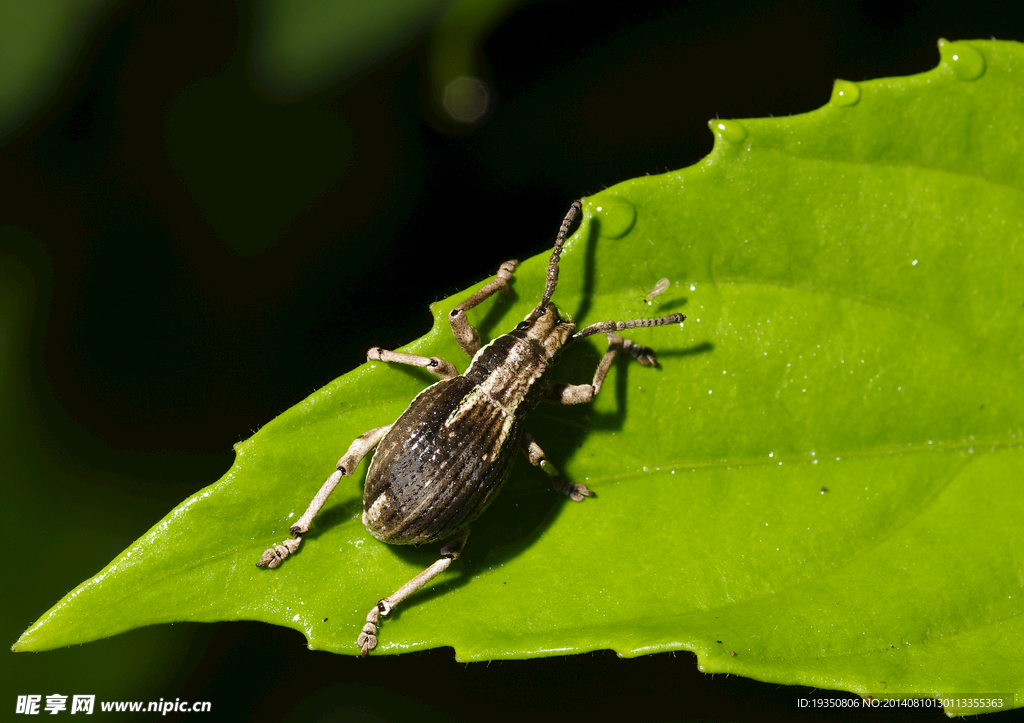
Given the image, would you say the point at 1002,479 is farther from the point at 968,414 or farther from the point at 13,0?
the point at 13,0

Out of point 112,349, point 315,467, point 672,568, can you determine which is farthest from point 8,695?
point 672,568

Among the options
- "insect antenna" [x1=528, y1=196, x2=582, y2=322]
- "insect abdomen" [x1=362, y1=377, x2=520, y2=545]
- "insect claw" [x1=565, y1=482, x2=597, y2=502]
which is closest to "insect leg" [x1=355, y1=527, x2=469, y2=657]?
"insect abdomen" [x1=362, y1=377, x2=520, y2=545]

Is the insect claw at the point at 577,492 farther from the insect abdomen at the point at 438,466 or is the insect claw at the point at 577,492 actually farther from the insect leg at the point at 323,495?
the insect leg at the point at 323,495

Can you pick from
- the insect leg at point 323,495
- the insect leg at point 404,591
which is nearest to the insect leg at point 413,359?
the insect leg at point 323,495

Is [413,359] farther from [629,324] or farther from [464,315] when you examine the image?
[629,324]

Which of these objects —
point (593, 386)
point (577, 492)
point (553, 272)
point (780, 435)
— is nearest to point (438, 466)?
point (577, 492)

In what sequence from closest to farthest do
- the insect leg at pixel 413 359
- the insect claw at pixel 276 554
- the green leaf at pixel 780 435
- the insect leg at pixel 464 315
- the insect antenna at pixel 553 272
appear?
the insect claw at pixel 276 554 < the green leaf at pixel 780 435 < the insect antenna at pixel 553 272 < the insect leg at pixel 413 359 < the insect leg at pixel 464 315
